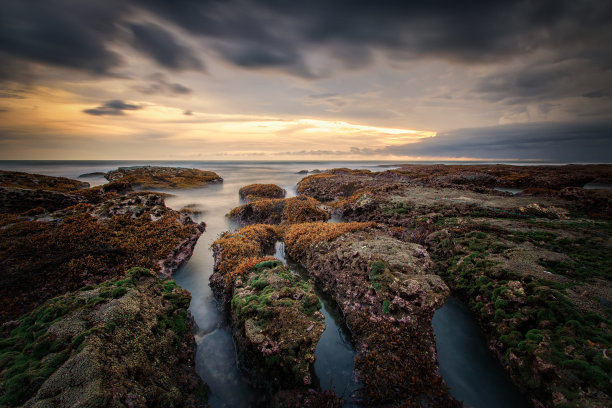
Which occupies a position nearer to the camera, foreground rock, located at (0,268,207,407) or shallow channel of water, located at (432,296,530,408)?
foreground rock, located at (0,268,207,407)

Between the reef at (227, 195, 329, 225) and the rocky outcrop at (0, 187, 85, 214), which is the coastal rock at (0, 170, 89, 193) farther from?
the reef at (227, 195, 329, 225)

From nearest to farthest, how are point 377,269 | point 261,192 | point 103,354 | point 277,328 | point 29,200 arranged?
point 103,354 → point 277,328 → point 377,269 → point 29,200 → point 261,192

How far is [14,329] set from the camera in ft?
13.3

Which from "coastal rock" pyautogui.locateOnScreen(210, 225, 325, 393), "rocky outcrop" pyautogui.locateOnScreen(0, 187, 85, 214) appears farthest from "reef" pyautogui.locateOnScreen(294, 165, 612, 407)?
"rocky outcrop" pyautogui.locateOnScreen(0, 187, 85, 214)

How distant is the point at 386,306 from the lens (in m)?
5.38

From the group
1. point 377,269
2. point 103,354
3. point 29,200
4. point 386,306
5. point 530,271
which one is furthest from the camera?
point 29,200

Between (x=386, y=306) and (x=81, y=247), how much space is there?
9.15 m

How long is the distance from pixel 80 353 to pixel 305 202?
12.0m

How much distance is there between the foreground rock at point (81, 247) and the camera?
18.2 ft

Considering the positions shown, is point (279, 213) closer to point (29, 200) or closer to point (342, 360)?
point (342, 360)

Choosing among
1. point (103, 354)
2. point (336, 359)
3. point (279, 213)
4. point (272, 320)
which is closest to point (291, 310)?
point (272, 320)

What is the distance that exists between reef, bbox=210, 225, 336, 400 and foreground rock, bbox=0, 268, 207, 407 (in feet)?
3.88

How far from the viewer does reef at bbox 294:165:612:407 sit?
150 inches

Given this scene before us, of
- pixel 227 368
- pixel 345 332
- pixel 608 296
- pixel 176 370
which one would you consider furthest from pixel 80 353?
pixel 608 296
